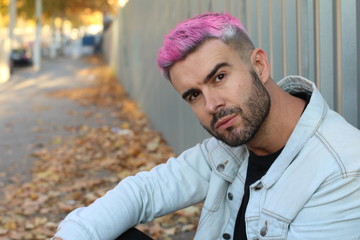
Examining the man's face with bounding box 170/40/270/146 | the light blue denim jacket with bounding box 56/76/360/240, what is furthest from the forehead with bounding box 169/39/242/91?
the light blue denim jacket with bounding box 56/76/360/240

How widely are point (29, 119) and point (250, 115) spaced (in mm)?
10332

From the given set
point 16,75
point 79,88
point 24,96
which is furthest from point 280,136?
point 16,75

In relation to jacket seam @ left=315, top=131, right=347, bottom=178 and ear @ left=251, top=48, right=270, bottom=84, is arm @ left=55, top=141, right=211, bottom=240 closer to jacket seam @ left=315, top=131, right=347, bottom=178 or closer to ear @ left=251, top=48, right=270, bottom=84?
ear @ left=251, top=48, right=270, bottom=84

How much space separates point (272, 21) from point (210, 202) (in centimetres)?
136

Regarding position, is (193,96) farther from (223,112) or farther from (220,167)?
(220,167)

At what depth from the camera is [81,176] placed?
6.61m

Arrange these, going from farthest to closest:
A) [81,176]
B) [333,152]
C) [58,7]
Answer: [58,7]
[81,176]
[333,152]

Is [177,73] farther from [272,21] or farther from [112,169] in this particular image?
[112,169]

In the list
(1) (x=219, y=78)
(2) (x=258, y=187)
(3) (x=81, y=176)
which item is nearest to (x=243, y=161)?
(2) (x=258, y=187)

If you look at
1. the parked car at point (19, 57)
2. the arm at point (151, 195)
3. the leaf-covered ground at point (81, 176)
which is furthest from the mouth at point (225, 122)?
the parked car at point (19, 57)

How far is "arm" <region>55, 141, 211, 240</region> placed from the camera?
2.51m

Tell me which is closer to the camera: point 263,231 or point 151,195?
point 263,231

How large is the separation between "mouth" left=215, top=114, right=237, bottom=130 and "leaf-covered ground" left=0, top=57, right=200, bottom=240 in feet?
8.31

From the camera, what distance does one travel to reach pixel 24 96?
55.6 feet
